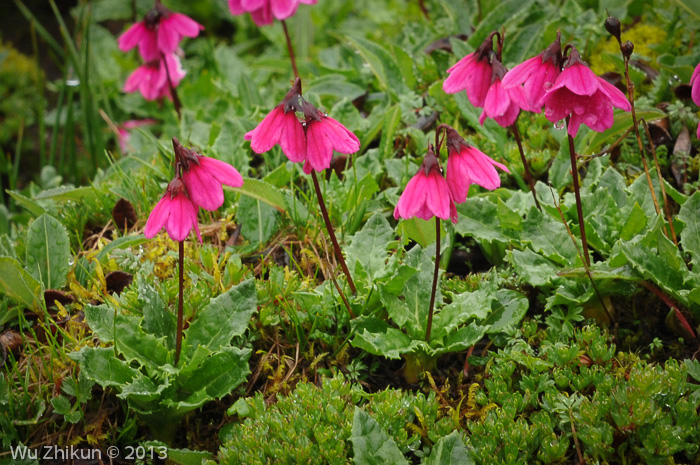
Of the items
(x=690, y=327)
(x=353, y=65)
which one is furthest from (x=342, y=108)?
(x=690, y=327)

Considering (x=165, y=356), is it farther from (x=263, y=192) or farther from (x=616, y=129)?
(x=616, y=129)

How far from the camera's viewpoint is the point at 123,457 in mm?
2016

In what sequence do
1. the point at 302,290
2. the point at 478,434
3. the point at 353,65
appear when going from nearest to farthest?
1. the point at 478,434
2. the point at 302,290
3. the point at 353,65

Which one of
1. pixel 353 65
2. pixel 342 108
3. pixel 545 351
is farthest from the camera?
pixel 353 65

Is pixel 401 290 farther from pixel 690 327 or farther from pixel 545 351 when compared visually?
pixel 690 327

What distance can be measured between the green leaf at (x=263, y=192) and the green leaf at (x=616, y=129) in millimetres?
1417

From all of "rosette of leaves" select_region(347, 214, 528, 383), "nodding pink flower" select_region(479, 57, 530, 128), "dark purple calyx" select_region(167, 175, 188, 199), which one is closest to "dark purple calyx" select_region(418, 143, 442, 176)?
"nodding pink flower" select_region(479, 57, 530, 128)

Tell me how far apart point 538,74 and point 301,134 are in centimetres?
77

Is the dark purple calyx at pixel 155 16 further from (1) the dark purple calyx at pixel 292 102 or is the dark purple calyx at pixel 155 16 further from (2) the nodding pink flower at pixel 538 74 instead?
(2) the nodding pink flower at pixel 538 74

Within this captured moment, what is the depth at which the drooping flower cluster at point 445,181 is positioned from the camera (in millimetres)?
1718

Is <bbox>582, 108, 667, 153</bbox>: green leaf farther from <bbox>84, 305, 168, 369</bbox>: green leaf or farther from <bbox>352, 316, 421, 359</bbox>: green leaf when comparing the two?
<bbox>84, 305, 168, 369</bbox>: green leaf

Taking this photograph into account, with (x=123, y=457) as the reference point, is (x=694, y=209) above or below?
above

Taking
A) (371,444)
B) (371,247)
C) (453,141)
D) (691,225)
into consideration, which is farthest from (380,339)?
(691,225)

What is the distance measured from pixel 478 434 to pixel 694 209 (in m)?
1.18
